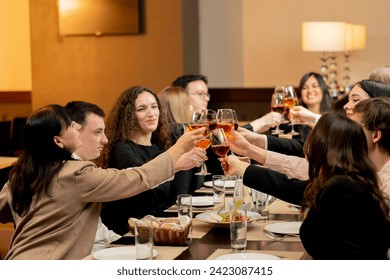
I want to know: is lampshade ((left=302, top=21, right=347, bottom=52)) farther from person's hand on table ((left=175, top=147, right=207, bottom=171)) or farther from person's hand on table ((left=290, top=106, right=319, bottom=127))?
person's hand on table ((left=175, top=147, right=207, bottom=171))

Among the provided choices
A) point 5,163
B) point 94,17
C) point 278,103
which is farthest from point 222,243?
point 94,17

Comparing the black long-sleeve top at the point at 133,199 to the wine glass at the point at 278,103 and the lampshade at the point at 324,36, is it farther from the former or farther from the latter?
the lampshade at the point at 324,36

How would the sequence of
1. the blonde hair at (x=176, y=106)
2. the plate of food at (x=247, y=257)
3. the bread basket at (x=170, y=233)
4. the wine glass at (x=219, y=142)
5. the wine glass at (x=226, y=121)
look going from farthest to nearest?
the blonde hair at (x=176, y=106), the wine glass at (x=226, y=121), the wine glass at (x=219, y=142), the bread basket at (x=170, y=233), the plate of food at (x=247, y=257)

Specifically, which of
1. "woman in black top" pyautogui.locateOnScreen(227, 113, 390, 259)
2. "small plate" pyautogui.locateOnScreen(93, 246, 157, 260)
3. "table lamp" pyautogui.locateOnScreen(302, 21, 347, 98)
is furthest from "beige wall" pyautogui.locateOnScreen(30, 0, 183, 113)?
"woman in black top" pyautogui.locateOnScreen(227, 113, 390, 259)

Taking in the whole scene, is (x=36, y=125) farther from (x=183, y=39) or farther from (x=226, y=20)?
(x=226, y=20)

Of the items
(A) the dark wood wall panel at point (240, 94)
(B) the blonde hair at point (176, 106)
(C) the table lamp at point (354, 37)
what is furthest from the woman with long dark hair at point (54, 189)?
(A) the dark wood wall panel at point (240, 94)

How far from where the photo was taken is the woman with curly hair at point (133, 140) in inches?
148

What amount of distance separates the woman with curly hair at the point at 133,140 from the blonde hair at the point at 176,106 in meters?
0.41

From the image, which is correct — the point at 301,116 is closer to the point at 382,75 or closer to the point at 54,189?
the point at 382,75

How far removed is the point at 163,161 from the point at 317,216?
2.62 ft

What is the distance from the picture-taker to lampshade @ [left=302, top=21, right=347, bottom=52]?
723cm

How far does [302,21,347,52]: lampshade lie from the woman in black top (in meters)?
4.92

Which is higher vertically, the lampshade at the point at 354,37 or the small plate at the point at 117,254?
the lampshade at the point at 354,37

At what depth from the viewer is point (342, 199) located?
2359 mm
